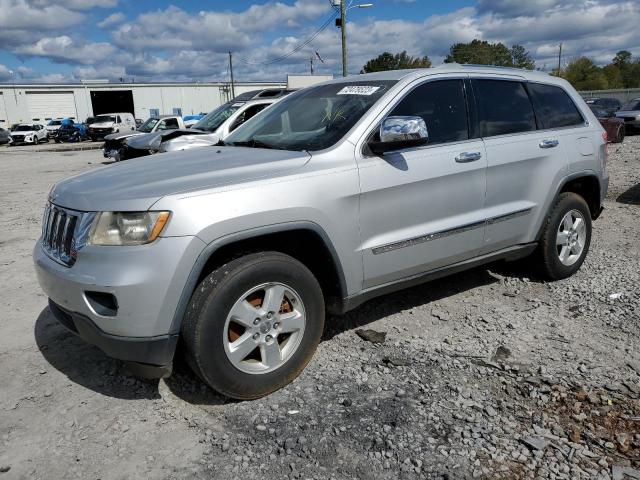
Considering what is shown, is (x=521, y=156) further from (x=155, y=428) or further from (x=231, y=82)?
(x=231, y=82)

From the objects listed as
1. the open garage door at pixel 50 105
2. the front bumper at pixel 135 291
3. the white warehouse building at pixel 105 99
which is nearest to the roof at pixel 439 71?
the front bumper at pixel 135 291

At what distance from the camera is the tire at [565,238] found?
14.9 feet

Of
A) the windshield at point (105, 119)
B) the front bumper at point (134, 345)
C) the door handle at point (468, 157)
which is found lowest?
the front bumper at point (134, 345)

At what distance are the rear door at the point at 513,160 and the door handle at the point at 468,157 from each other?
133mm

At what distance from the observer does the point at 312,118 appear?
12.5 feet

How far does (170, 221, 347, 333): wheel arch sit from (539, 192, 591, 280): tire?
2.18 m

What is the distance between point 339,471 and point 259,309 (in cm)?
93

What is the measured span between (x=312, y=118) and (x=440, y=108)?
3.03 feet

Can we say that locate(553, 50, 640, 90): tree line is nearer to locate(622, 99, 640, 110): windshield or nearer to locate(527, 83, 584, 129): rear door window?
locate(622, 99, 640, 110): windshield

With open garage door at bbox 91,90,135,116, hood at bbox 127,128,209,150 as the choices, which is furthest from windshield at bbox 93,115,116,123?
hood at bbox 127,128,209,150

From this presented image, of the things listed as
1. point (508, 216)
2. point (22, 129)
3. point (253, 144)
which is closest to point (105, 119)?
point (22, 129)

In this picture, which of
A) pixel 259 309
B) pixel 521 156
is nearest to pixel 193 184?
pixel 259 309

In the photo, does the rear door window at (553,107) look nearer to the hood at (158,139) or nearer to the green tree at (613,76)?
the hood at (158,139)

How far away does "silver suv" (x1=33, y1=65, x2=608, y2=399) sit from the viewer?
105 inches
